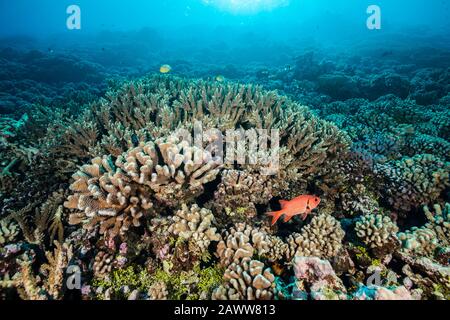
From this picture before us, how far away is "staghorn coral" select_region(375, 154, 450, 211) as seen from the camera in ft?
13.3

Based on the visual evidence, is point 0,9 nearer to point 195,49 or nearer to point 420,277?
point 195,49

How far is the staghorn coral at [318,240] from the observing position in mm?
3111

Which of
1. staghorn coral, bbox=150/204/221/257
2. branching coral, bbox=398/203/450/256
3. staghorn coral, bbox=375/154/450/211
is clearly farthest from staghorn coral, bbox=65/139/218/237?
staghorn coral, bbox=375/154/450/211

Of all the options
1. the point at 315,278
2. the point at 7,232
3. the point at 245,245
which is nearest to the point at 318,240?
the point at 315,278

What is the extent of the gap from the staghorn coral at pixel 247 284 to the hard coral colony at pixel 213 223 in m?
0.01

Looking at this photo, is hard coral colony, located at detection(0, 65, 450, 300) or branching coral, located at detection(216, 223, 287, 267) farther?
branching coral, located at detection(216, 223, 287, 267)

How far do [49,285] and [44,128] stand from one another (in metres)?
4.34

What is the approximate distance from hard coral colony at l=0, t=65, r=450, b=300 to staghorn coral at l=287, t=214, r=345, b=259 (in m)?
0.02

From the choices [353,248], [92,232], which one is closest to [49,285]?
[92,232]

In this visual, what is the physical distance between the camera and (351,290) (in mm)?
2797

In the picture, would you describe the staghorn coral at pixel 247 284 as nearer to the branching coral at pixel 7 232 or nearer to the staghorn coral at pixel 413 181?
the branching coral at pixel 7 232

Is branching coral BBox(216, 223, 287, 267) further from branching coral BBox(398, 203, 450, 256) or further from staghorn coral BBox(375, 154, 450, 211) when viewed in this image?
staghorn coral BBox(375, 154, 450, 211)

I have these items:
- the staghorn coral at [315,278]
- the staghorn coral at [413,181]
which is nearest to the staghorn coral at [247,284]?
the staghorn coral at [315,278]

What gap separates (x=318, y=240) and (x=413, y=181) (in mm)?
2437
